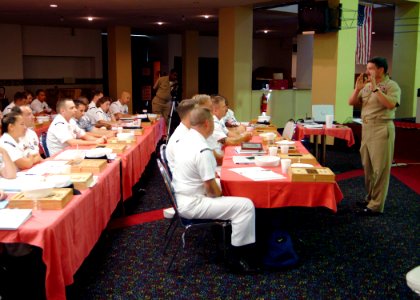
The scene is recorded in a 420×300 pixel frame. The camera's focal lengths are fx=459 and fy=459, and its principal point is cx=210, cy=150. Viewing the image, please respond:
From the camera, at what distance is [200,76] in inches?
664

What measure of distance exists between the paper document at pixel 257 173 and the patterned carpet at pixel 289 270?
29 cm

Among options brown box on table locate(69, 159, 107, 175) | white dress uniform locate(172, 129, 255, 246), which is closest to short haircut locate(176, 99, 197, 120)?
brown box on table locate(69, 159, 107, 175)

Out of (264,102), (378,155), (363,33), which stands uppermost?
(363,33)

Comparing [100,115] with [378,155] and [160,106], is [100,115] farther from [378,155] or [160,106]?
[378,155]

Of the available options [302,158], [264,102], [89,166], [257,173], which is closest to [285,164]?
[257,173]

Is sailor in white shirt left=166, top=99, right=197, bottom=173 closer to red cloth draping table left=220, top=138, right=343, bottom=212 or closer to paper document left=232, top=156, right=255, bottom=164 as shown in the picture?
paper document left=232, top=156, right=255, bottom=164

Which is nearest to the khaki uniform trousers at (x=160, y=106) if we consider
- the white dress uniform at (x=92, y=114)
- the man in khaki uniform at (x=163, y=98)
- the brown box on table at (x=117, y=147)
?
the man in khaki uniform at (x=163, y=98)

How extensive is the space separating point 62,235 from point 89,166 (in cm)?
112

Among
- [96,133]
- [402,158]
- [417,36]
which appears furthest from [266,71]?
[96,133]

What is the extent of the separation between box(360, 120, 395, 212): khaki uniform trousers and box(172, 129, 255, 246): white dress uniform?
6.39 feet

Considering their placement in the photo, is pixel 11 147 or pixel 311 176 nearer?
pixel 311 176

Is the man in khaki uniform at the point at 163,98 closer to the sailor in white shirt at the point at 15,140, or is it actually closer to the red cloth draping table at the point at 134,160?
the red cloth draping table at the point at 134,160

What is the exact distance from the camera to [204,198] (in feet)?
10.2

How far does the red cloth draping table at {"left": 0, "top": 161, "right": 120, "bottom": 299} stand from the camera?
2238mm
